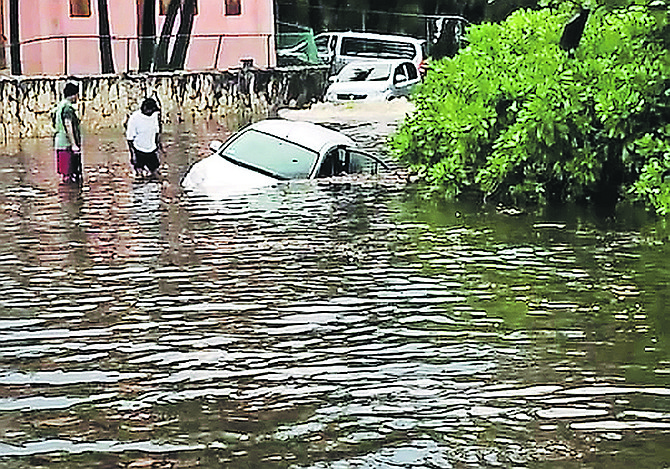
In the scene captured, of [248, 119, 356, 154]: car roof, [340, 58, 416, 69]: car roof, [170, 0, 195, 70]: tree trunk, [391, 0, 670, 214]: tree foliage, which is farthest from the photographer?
[170, 0, 195, 70]: tree trunk

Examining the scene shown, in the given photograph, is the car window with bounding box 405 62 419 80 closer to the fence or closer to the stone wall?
the stone wall

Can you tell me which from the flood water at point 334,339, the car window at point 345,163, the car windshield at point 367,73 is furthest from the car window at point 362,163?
the car windshield at point 367,73

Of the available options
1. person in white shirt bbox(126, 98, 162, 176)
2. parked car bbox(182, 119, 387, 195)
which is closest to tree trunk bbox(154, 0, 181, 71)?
person in white shirt bbox(126, 98, 162, 176)

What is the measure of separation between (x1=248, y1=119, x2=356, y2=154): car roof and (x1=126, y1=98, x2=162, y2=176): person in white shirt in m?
2.07

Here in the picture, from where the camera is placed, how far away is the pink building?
39969 mm

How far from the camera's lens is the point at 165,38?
4197 cm

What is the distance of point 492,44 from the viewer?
20344 millimetres

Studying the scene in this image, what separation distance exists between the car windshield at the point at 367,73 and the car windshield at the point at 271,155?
21044 millimetres

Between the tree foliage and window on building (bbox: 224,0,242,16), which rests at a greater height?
window on building (bbox: 224,0,242,16)

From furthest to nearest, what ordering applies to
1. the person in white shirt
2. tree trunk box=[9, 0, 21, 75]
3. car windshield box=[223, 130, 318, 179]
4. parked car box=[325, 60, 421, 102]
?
parked car box=[325, 60, 421, 102]
tree trunk box=[9, 0, 21, 75]
the person in white shirt
car windshield box=[223, 130, 318, 179]

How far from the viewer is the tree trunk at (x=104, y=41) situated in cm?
4019

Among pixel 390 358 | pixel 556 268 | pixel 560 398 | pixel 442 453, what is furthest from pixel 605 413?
pixel 556 268

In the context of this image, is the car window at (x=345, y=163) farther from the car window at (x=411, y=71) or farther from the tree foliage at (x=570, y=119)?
the car window at (x=411, y=71)

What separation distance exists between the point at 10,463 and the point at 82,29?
114ft
